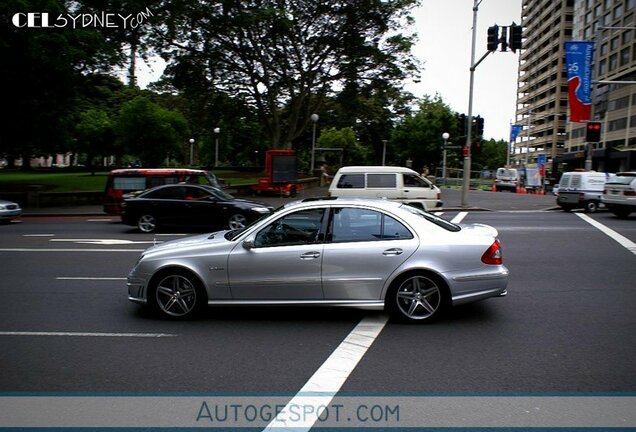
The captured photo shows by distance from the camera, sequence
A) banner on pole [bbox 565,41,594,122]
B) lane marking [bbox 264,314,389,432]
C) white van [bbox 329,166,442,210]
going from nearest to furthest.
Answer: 1. lane marking [bbox 264,314,389,432]
2. white van [bbox 329,166,442,210]
3. banner on pole [bbox 565,41,594,122]

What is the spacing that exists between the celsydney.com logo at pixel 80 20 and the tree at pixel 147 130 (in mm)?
10558

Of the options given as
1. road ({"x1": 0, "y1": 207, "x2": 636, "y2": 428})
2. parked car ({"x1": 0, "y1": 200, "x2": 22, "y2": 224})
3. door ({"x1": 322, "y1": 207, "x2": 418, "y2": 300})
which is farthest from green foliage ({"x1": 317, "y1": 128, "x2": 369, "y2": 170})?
door ({"x1": 322, "y1": 207, "x2": 418, "y2": 300})

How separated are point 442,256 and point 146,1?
24732 millimetres

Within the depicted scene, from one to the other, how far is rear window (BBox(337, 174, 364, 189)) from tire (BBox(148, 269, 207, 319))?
13213 millimetres

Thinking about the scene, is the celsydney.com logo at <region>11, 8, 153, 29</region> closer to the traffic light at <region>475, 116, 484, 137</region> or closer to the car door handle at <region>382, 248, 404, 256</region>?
the traffic light at <region>475, 116, 484, 137</region>

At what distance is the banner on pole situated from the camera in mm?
26938

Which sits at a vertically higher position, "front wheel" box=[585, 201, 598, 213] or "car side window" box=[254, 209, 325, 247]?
"car side window" box=[254, 209, 325, 247]

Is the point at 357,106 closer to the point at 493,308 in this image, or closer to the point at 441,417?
the point at 493,308

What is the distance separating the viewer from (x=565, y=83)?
9600cm

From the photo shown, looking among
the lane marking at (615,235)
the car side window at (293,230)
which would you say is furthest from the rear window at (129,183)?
Result: the lane marking at (615,235)

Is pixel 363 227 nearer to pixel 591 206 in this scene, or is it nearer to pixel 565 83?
pixel 591 206

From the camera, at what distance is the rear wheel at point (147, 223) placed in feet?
53.4

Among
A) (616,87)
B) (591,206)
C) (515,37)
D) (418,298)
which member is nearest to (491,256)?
(418,298)

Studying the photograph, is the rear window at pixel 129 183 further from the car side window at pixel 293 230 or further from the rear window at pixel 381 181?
the car side window at pixel 293 230
